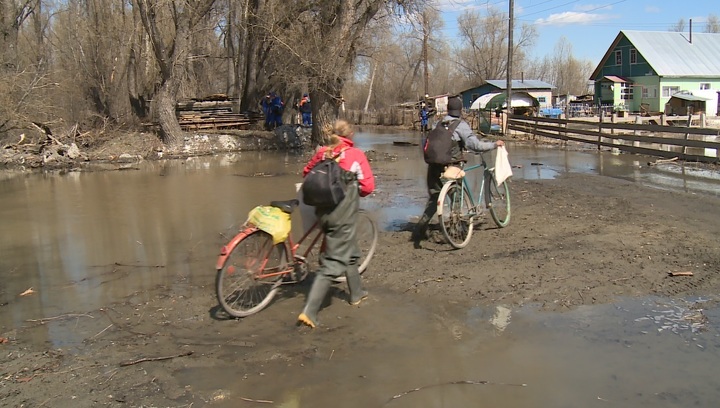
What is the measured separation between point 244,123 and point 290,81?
606cm

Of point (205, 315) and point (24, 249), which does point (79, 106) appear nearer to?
point (24, 249)

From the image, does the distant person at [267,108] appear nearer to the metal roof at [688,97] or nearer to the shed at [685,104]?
the shed at [685,104]

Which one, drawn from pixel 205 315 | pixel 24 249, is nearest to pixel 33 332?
pixel 205 315

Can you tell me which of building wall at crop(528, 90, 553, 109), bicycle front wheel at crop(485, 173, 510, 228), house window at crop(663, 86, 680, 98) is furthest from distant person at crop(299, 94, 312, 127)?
house window at crop(663, 86, 680, 98)

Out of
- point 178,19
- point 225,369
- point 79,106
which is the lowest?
point 225,369

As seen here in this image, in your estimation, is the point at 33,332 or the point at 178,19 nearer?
the point at 33,332

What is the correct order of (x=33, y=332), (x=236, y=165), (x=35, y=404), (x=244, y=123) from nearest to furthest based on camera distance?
(x=35, y=404) < (x=33, y=332) < (x=236, y=165) < (x=244, y=123)

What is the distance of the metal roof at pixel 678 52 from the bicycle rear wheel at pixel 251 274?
5509 cm

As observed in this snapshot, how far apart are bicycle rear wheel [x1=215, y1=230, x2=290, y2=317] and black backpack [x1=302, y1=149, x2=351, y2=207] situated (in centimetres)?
55

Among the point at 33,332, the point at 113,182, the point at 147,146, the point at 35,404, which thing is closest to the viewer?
the point at 35,404

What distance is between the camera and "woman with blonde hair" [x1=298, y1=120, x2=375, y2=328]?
5.13 metres

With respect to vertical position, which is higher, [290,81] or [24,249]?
[290,81]

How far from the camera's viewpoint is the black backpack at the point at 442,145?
7.30 m

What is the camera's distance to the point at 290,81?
886 inches
